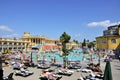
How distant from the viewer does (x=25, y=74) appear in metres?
21.3

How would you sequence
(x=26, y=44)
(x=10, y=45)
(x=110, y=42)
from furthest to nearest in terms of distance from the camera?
(x=26, y=44) < (x=10, y=45) < (x=110, y=42)

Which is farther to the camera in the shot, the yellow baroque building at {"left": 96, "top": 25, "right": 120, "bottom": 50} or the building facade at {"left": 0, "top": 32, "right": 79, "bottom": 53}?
the building facade at {"left": 0, "top": 32, "right": 79, "bottom": 53}

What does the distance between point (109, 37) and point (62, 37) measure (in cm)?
3406

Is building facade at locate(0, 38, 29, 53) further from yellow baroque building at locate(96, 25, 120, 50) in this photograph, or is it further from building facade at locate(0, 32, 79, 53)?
yellow baroque building at locate(96, 25, 120, 50)

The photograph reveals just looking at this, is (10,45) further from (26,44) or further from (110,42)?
(110,42)

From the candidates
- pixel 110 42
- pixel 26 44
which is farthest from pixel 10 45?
pixel 110 42

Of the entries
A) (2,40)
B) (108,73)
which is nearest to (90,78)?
(108,73)

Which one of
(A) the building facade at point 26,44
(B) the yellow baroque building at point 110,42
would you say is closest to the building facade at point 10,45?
(A) the building facade at point 26,44

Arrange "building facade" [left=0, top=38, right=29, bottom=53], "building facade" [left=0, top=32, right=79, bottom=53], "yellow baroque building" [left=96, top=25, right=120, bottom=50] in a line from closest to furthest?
"yellow baroque building" [left=96, top=25, right=120, bottom=50]
"building facade" [left=0, top=38, right=29, bottom=53]
"building facade" [left=0, top=32, right=79, bottom=53]

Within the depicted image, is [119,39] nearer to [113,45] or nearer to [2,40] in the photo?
[113,45]

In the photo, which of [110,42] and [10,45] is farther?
[10,45]

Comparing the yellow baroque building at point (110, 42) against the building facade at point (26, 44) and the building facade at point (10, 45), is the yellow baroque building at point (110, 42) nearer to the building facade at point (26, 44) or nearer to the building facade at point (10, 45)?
the building facade at point (26, 44)

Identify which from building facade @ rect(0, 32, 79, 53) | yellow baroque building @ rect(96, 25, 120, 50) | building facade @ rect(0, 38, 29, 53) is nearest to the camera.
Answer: yellow baroque building @ rect(96, 25, 120, 50)

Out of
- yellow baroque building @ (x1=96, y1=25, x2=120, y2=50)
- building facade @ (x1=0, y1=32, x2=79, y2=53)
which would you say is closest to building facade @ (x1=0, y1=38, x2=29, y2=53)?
building facade @ (x1=0, y1=32, x2=79, y2=53)
